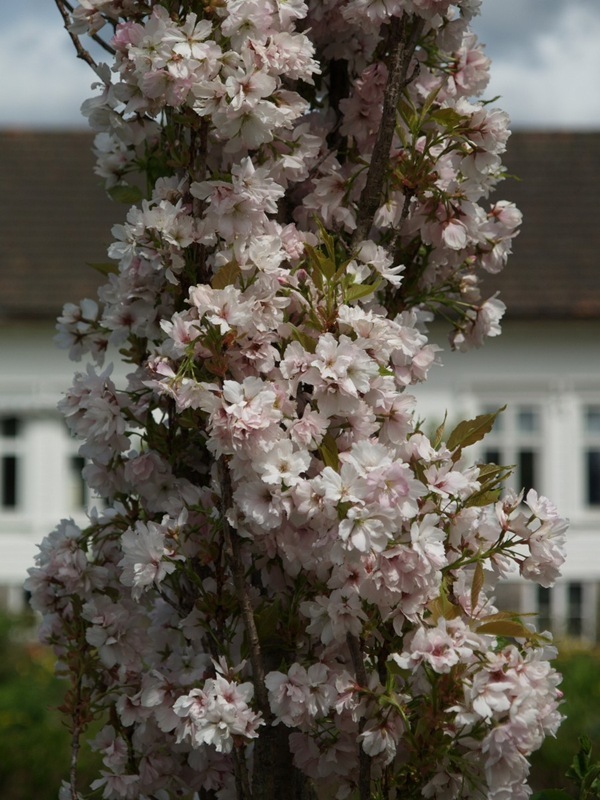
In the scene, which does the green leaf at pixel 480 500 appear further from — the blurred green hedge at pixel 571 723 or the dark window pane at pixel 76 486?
the dark window pane at pixel 76 486

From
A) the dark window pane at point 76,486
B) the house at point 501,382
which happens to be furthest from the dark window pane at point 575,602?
the dark window pane at point 76,486

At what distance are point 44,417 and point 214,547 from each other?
13.2m

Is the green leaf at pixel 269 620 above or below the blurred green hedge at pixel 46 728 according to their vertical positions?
above

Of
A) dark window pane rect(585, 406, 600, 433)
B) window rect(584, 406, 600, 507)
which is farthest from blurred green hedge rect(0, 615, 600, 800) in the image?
dark window pane rect(585, 406, 600, 433)

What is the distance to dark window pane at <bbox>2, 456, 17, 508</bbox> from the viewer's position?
1510 centimetres

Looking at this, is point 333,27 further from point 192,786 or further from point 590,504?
point 590,504

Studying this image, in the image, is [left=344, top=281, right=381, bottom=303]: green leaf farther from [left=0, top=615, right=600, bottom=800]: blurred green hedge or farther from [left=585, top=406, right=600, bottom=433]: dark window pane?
[left=585, top=406, right=600, bottom=433]: dark window pane

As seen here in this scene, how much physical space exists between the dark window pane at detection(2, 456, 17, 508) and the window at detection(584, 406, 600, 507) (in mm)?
7044

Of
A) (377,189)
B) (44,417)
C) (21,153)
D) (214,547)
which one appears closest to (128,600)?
(214,547)

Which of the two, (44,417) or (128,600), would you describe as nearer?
(128,600)

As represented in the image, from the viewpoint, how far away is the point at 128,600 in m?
2.16

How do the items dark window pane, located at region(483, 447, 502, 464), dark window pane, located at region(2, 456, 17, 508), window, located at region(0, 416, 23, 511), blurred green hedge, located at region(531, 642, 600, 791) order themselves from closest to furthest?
blurred green hedge, located at region(531, 642, 600, 791) → dark window pane, located at region(483, 447, 502, 464) → window, located at region(0, 416, 23, 511) → dark window pane, located at region(2, 456, 17, 508)

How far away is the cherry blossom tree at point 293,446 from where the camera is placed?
5.70 ft

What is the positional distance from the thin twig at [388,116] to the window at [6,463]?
13.4 m
